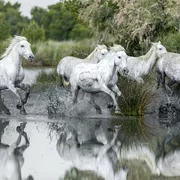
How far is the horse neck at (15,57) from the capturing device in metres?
21.6

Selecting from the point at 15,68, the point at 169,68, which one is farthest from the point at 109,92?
the point at 15,68

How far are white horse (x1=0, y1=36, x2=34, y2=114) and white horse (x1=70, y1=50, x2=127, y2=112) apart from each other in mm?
1530

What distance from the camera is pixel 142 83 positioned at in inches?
864

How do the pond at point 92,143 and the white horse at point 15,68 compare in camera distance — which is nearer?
the pond at point 92,143

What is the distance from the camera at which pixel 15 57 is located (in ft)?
71.1

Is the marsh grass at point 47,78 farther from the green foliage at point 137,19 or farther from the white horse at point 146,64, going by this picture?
the white horse at point 146,64

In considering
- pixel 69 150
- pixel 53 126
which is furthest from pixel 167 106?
pixel 69 150

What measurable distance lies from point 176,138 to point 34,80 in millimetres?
13893

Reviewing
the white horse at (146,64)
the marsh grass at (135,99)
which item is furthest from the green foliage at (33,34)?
the marsh grass at (135,99)

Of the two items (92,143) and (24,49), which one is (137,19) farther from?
(92,143)

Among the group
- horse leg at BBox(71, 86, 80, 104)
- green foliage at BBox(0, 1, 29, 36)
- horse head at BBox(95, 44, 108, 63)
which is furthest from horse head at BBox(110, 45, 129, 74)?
green foliage at BBox(0, 1, 29, 36)

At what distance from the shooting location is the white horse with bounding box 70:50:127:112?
67.9ft

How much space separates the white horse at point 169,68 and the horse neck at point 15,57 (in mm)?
3959

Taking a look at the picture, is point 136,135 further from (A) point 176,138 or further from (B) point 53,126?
(B) point 53,126
